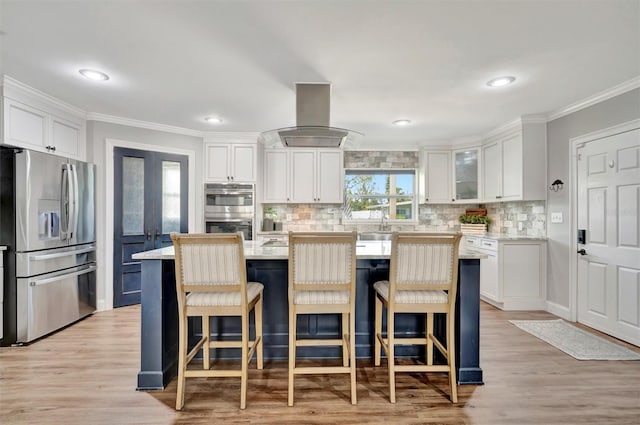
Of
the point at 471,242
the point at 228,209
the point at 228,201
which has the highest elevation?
the point at 228,201

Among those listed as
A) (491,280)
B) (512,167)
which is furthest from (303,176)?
(491,280)

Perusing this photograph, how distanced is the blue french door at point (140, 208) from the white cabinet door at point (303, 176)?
65.4 inches

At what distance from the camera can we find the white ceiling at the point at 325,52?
1932mm

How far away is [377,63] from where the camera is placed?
8.47ft

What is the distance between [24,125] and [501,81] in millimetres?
4597

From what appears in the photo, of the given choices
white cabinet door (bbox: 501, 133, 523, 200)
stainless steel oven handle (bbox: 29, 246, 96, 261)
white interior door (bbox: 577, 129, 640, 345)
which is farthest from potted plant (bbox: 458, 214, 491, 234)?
stainless steel oven handle (bbox: 29, 246, 96, 261)

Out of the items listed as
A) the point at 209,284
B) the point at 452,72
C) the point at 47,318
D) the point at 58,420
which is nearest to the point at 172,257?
the point at 209,284

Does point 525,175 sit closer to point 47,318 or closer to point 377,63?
point 377,63

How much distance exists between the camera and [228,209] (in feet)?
15.6

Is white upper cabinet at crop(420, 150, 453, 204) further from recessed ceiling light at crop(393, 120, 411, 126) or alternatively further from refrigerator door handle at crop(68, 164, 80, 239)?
refrigerator door handle at crop(68, 164, 80, 239)

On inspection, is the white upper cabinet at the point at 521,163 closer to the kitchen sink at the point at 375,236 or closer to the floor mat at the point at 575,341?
the floor mat at the point at 575,341

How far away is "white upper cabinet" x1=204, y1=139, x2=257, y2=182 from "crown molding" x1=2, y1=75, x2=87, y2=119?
157 cm

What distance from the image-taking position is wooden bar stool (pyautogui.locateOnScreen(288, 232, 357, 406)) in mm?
1986

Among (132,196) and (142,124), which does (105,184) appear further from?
(142,124)
